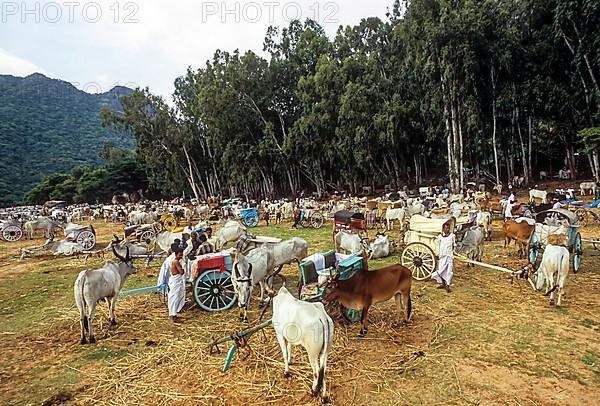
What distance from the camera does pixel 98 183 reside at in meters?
53.1

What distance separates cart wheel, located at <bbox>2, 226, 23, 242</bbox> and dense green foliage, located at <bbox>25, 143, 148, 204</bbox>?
2996 centimetres

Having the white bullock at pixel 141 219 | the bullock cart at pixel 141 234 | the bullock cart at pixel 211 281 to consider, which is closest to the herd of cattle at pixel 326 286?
the bullock cart at pixel 211 281

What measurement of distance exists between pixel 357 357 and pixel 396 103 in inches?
1096

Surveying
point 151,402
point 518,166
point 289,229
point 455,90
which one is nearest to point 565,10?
point 455,90

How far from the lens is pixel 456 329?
675 centimetres

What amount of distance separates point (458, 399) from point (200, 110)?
36.7 meters

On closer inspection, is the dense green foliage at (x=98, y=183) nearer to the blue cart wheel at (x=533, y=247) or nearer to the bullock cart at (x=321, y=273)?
the bullock cart at (x=321, y=273)

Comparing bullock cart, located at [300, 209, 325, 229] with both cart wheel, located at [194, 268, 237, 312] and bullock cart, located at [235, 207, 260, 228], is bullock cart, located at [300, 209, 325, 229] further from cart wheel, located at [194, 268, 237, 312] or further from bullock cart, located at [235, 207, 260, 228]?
cart wheel, located at [194, 268, 237, 312]

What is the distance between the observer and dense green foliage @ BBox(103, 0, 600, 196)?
26.2 meters

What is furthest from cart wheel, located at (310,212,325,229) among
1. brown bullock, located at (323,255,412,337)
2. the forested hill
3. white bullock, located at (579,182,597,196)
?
the forested hill

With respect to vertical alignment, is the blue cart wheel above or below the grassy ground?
above

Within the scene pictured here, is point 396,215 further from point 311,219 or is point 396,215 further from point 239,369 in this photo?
point 239,369

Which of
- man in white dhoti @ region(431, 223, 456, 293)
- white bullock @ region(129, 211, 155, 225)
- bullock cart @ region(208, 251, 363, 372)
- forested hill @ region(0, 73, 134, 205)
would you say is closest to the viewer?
bullock cart @ region(208, 251, 363, 372)

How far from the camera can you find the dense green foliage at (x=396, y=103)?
26156mm
